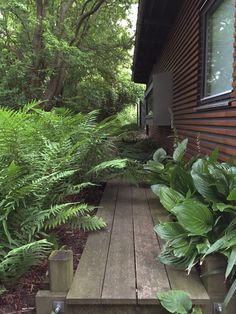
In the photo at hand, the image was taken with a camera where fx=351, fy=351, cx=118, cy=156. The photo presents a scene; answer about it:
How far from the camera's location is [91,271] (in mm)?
2396

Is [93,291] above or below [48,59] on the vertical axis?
below

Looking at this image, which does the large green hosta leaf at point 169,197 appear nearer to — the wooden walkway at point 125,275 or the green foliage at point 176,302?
the wooden walkway at point 125,275

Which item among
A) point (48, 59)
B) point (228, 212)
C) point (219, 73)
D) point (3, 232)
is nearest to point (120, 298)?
point (228, 212)

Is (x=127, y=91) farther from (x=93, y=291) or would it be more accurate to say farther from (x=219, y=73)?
(x=93, y=291)

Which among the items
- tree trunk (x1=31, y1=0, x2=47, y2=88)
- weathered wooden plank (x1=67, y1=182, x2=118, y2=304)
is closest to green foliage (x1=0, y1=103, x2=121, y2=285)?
weathered wooden plank (x1=67, y1=182, x2=118, y2=304)

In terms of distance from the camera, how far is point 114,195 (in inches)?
183

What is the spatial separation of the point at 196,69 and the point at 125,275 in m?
3.59

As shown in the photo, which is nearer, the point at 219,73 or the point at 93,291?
the point at 93,291

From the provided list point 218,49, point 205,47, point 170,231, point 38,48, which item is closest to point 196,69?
point 205,47

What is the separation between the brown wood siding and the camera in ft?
11.5

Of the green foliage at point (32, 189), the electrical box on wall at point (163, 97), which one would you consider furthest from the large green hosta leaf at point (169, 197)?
the electrical box on wall at point (163, 97)

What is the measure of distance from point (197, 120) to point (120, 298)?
3348 mm

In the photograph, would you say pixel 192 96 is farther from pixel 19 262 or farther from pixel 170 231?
pixel 19 262

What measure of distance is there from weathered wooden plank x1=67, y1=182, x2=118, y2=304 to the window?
6.24 feet
